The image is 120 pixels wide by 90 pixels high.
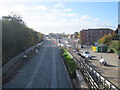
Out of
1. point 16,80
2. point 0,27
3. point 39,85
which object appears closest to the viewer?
point 39,85

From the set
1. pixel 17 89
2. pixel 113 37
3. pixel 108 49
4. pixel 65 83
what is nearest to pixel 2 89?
pixel 17 89

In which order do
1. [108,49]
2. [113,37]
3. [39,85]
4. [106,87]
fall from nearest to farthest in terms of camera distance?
[106,87]
[39,85]
[108,49]
[113,37]

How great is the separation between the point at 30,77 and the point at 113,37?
36.4 meters

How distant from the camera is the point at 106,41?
161 ft

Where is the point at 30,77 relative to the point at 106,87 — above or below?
below

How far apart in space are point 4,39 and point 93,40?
51.8m

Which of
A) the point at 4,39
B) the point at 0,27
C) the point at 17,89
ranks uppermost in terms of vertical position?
the point at 0,27

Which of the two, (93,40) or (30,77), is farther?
(93,40)

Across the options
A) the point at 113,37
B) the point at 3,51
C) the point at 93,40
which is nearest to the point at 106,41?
the point at 113,37

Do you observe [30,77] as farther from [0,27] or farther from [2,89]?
[0,27]

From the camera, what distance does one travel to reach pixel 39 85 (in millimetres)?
14312

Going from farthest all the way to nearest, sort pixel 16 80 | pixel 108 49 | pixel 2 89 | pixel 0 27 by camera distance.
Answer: pixel 108 49, pixel 0 27, pixel 16 80, pixel 2 89

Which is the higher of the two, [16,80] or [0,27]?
[0,27]

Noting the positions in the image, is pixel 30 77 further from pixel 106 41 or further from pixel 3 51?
pixel 106 41
